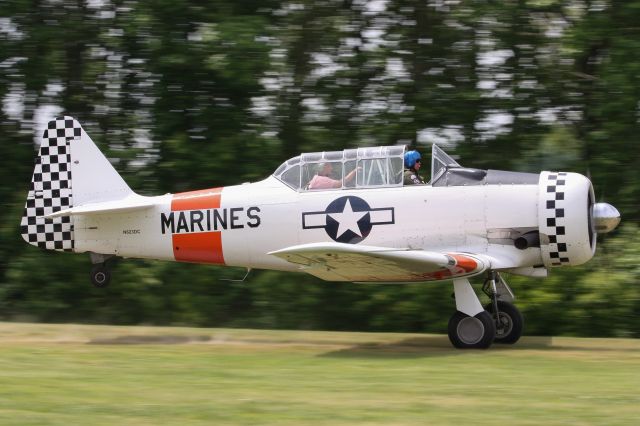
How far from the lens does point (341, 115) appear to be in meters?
15.6

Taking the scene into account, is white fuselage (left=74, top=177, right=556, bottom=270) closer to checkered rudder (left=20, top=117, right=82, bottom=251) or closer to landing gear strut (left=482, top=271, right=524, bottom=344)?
checkered rudder (left=20, top=117, right=82, bottom=251)

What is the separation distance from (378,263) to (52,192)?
4427mm

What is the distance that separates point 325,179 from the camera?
11281 millimetres

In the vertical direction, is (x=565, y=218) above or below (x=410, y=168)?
below

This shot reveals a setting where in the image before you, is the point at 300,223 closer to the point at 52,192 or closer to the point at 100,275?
the point at 100,275

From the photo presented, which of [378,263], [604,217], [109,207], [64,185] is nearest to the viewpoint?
[378,263]

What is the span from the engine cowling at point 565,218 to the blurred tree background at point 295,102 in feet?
13.6

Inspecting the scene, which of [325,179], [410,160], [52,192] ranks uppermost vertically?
[410,160]

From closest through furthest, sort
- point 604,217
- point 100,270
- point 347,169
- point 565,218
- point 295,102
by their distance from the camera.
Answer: point 565,218
point 604,217
point 347,169
point 100,270
point 295,102

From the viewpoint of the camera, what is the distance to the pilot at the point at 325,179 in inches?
441

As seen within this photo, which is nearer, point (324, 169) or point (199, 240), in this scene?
point (324, 169)

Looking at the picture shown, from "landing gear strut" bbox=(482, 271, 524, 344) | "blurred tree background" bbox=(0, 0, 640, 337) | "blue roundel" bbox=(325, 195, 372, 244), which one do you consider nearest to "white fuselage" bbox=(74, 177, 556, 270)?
"blue roundel" bbox=(325, 195, 372, 244)

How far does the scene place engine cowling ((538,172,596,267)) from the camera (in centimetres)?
1033

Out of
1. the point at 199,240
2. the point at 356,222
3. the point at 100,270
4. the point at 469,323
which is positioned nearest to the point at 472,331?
the point at 469,323
